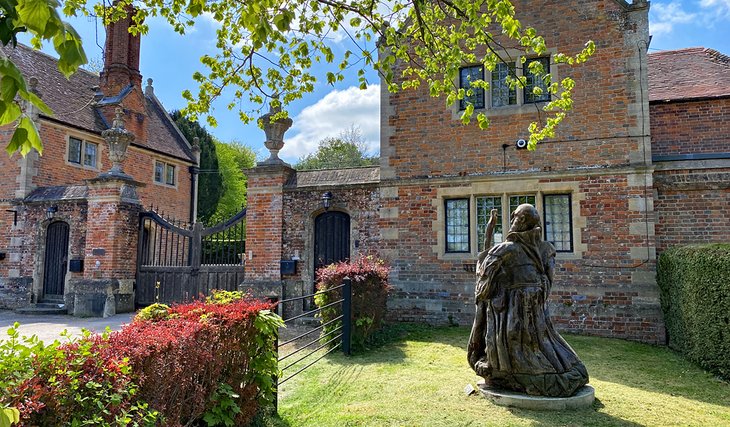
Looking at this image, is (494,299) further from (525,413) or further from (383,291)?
(383,291)

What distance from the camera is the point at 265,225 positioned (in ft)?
37.5

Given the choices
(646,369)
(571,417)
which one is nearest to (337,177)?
(646,369)

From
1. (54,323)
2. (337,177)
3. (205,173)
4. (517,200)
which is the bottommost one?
(54,323)

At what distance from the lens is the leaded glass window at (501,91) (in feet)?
34.4

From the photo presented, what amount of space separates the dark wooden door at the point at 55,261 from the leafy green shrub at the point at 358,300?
9.21 metres

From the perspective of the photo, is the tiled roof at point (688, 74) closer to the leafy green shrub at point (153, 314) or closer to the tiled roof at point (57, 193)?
the leafy green shrub at point (153, 314)

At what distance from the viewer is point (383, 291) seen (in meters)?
9.12

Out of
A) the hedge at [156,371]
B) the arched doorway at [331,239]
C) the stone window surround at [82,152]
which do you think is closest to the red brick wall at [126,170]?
the stone window surround at [82,152]

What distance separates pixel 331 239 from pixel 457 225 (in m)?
2.95

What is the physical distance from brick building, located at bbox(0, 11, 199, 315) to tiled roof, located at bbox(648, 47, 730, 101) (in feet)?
42.1

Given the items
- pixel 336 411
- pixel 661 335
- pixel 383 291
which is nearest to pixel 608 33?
→ pixel 661 335

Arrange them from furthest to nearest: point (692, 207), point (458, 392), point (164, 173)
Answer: point (164, 173), point (692, 207), point (458, 392)

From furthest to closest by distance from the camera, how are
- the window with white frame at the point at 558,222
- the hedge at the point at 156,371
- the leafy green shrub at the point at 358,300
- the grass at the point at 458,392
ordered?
the window with white frame at the point at 558,222 < the leafy green shrub at the point at 358,300 < the grass at the point at 458,392 < the hedge at the point at 156,371

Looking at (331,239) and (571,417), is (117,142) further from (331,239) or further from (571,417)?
(571,417)
